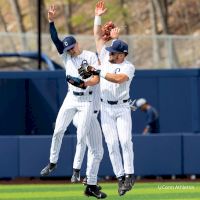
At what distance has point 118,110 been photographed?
14.6 metres

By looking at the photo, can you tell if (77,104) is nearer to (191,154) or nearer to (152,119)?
(191,154)

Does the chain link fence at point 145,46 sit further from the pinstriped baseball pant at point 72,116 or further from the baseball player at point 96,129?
the pinstriped baseball pant at point 72,116

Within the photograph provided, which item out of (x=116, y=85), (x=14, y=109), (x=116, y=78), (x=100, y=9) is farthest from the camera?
(x=14, y=109)

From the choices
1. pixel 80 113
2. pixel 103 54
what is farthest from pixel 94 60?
pixel 80 113

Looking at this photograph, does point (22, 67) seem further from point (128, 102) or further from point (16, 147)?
point (128, 102)

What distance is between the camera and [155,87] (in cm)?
2308

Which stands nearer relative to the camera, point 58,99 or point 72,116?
point 72,116

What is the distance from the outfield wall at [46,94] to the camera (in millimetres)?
22609

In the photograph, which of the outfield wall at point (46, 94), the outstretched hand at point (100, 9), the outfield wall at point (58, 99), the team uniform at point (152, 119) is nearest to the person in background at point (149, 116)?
the team uniform at point (152, 119)

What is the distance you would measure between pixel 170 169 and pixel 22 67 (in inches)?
327

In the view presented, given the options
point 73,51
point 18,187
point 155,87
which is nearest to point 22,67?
point 155,87

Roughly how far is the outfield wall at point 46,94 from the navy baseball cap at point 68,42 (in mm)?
7268

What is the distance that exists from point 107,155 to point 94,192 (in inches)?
188

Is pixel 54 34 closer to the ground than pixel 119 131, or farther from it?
farther from it
